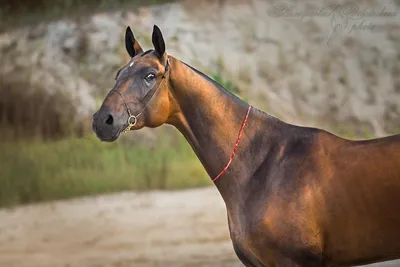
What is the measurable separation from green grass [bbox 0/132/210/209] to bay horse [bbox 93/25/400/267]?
10.4 feet

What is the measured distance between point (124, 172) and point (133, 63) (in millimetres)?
3362

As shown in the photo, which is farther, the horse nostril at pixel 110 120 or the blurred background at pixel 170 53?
the blurred background at pixel 170 53

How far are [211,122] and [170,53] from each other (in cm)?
349

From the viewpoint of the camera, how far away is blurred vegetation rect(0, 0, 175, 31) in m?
5.82

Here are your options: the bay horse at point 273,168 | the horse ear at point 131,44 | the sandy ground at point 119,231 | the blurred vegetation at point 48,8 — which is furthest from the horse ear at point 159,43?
the blurred vegetation at point 48,8

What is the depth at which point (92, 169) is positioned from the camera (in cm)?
551

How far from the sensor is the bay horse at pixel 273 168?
6.81ft

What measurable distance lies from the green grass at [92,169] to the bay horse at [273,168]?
Result: 3166 millimetres

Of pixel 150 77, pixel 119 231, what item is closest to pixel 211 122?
pixel 150 77

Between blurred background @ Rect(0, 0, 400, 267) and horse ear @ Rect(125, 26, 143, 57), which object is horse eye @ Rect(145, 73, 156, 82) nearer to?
horse ear @ Rect(125, 26, 143, 57)

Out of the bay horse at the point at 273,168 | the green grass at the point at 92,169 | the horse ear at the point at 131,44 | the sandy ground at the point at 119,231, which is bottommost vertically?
the sandy ground at the point at 119,231

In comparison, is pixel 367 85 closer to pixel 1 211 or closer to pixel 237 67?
pixel 237 67

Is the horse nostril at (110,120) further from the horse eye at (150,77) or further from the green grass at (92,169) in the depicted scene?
the green grass at (92,169)

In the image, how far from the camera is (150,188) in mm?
5469
